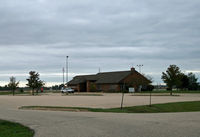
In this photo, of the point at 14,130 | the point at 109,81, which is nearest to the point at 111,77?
the point at 109,81

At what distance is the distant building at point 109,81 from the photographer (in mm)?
70794

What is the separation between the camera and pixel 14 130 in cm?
1131

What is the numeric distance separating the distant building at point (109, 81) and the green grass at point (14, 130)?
53.2 meters

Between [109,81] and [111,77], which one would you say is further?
[111,77]

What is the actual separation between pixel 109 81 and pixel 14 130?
66.6m

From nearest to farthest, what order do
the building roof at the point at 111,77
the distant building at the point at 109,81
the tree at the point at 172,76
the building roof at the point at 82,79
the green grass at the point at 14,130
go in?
1. the green grass at the point at 14,130
2. the tree at the point at 172,76
3. the distant building at the point at 109,81
4. the building roof at the point at 111,77
5. the building roof at the point at 82,79

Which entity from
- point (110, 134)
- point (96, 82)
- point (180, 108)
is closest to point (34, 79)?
point (96, 82)

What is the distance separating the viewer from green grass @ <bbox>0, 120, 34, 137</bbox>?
1023 cm

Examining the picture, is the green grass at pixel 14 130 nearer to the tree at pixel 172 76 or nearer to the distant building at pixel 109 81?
the tree at pixel 172 76

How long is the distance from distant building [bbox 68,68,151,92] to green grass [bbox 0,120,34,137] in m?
53.2

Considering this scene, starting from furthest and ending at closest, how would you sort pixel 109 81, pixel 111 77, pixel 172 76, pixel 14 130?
pixel 111 77
pixel 109 81
pixel 172 76
pixel 14 130

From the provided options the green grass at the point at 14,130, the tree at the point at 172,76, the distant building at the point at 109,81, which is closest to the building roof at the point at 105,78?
the distant building at the point at 109,81

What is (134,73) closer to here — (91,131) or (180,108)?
(180,108)

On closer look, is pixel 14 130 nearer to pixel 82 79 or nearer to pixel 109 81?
pixel 109 81
